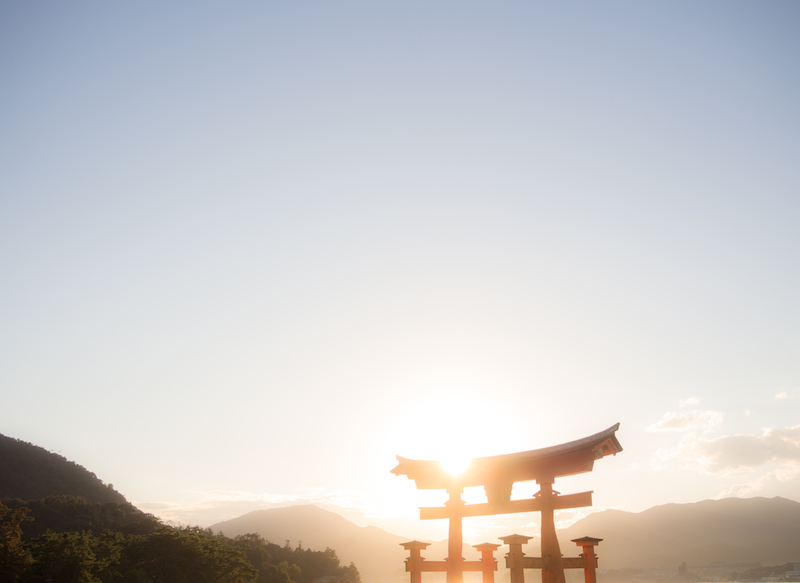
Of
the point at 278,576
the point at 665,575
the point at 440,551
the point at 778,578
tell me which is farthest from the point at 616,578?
the point at 278,576

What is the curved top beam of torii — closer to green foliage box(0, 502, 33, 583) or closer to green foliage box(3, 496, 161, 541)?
green foliage box(0, 502, 33, 583)

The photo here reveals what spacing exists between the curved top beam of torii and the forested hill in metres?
Result: 52.6

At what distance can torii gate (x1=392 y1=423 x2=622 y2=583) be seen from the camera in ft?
41.2

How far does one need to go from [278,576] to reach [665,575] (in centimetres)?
10921

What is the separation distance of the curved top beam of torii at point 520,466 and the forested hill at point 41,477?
172 ft

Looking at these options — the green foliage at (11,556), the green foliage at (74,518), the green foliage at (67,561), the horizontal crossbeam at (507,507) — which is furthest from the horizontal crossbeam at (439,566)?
the green foliage at (74,518)

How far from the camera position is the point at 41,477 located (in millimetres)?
57875

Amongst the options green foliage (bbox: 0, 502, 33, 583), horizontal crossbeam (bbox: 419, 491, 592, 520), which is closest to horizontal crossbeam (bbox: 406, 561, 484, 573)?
horizontal crossbeam (bbox: 419, 491, 592, 520)

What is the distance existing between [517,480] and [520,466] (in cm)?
69

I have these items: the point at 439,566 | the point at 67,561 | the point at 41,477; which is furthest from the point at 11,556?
the point at 41,477

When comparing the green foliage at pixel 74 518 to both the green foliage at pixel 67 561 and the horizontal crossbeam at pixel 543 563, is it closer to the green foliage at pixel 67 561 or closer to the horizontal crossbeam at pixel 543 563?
the green foliage at pixel 67 561

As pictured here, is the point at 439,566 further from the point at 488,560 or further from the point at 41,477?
the point at 41,477

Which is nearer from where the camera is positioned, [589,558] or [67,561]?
[589,558]

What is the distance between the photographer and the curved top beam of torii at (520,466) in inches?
497
